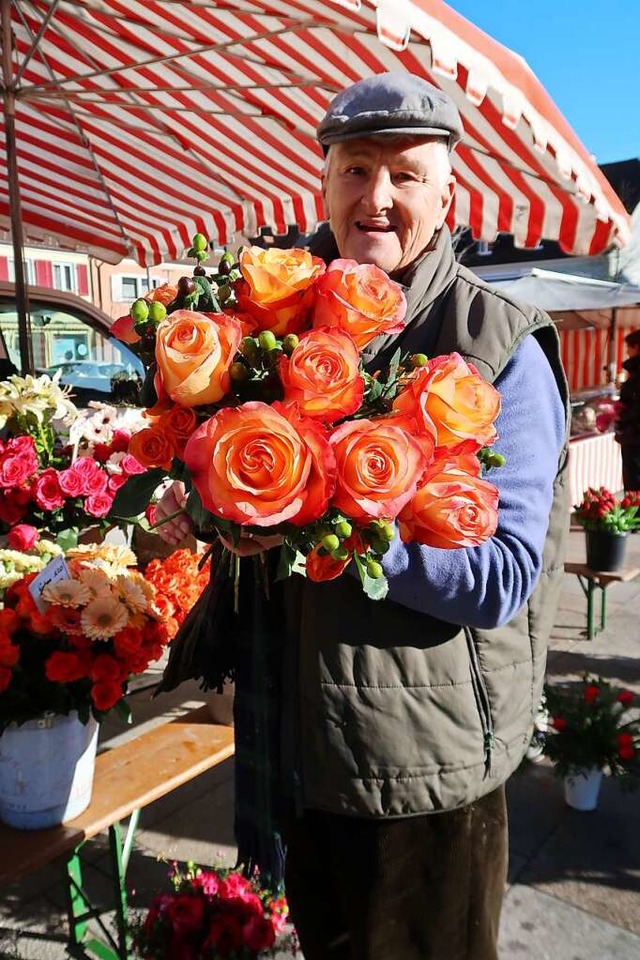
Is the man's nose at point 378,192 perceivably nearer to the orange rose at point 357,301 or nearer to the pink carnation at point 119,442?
the orange rose at point 357,301

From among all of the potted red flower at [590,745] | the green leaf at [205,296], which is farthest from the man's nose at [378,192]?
the potted red flower at [590,745]

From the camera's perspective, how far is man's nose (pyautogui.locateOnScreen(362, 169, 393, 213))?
1.19 meters

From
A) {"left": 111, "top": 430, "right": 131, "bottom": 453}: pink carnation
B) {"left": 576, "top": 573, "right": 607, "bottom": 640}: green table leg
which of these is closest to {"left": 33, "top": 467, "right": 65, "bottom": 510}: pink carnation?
{"left": 111, "top": 430, "right": 131, "bottom": 453}: pink carnation

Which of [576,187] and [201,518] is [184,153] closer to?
[576,187]

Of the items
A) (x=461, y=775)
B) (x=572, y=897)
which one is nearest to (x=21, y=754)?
(x=461, y=775)

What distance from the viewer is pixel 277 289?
945 mm

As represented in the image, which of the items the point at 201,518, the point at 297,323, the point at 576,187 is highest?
the point at 576,187

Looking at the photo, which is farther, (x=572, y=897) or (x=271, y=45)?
(x=271, y=45)

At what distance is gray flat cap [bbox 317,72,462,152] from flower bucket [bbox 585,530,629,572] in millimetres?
3768

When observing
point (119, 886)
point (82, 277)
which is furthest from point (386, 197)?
point (82, 277)

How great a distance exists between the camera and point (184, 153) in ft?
14.9

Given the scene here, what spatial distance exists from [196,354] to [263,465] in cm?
18

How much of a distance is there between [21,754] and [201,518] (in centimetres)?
107

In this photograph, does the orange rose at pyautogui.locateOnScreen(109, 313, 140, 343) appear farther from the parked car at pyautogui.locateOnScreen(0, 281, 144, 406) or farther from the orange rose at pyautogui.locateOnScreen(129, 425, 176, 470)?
the parked car at pyautogui.locateOnScreen(0, 281, 144, 406)
